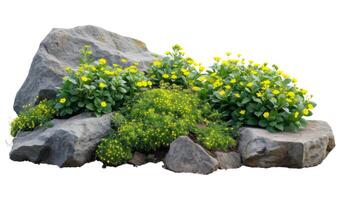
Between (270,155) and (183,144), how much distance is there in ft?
4.39

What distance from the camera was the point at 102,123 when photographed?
10844mm

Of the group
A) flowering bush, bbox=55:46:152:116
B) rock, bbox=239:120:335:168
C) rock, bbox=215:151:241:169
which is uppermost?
flowering bush, bbox=55:46:152:116

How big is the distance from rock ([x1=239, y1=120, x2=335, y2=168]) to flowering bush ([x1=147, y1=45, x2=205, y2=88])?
1.84 meters

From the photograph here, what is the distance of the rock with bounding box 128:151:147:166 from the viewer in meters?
10.5

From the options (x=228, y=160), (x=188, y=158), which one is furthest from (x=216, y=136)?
(x=188, y=158)

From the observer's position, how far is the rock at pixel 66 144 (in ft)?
34.1

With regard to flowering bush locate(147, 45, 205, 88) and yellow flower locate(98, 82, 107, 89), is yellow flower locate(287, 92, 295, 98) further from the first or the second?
yellow flower locate(98, 82, 107, 89)

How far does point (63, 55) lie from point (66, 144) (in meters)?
2.53

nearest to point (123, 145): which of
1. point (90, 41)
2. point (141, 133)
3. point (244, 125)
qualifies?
point (141, 133)

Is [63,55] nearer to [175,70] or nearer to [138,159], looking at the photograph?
[175,70]

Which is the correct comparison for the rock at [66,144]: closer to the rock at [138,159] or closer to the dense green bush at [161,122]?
the dense green bush at [161,122]

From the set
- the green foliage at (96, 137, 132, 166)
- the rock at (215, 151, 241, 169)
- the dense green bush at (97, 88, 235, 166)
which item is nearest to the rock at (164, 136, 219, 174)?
the rock at (215, 151, 241, 169)

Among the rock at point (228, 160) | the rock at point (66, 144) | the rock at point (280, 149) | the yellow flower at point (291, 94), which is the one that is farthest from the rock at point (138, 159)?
the yellow flower at point (291, 94)

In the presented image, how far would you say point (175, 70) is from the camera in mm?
12195
